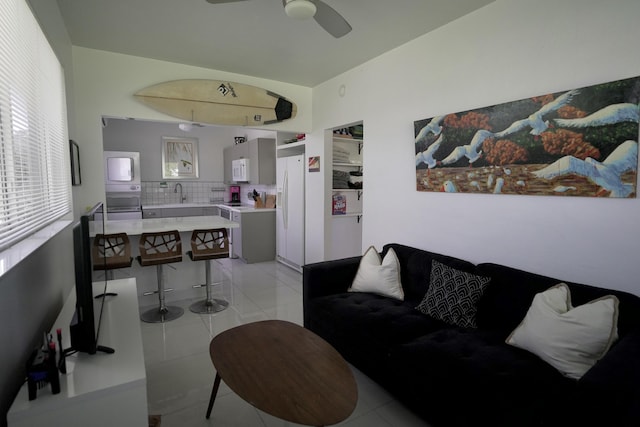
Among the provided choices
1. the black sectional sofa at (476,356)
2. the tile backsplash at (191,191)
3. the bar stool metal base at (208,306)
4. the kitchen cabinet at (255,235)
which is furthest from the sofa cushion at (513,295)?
the tile backsplash at (191,191)

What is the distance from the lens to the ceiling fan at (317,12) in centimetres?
199

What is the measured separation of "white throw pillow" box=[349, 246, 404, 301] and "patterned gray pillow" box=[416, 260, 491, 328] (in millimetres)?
311

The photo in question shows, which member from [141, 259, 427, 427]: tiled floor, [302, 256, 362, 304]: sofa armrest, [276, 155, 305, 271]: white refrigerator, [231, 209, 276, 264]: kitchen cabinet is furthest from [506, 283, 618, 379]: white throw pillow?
[231, 209, 276, 264]: kitchen cabinet

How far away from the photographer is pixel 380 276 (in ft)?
9.22

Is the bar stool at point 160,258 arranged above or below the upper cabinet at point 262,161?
below

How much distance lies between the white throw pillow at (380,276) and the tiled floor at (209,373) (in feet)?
2.14

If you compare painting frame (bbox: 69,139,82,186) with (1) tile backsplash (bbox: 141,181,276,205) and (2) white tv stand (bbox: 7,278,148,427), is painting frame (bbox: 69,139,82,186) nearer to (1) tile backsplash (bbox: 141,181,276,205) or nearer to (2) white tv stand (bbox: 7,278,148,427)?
(2) white tv stand (bbox: 7,278,148,427)

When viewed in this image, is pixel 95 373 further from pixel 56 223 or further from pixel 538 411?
pixel 538 411

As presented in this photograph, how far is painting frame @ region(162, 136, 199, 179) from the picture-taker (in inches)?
272

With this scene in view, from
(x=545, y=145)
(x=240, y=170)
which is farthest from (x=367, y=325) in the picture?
(x=240, y=170)

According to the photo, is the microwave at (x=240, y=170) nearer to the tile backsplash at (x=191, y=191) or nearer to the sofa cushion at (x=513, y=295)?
the tile backsplash at (x=191, y=191)

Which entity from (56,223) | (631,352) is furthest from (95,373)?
(631,352)

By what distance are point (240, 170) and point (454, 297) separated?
15.8 ft

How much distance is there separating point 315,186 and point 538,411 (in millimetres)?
3571
